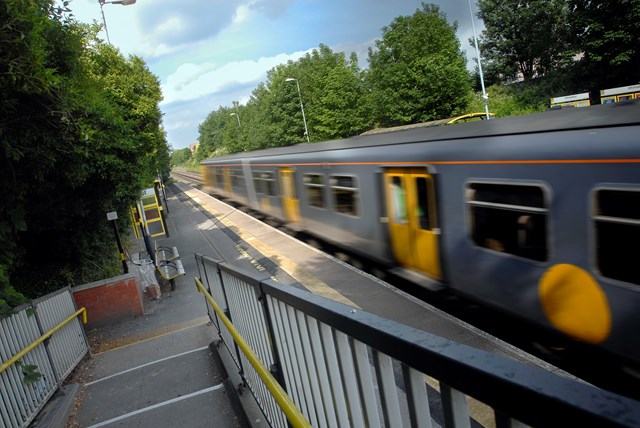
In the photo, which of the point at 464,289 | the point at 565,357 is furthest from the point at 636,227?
the point at 464,289

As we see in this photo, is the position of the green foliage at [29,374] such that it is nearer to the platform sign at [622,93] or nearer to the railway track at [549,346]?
the railway track at [549,346]

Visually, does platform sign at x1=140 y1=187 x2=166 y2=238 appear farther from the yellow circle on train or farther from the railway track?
the yellow circle on train

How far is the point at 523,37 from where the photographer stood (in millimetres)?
41125

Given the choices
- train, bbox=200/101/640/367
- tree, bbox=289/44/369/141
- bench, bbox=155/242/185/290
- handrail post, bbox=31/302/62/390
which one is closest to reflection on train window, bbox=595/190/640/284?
train, bbox=200/101/640/367

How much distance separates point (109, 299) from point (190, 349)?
3790 millimetres

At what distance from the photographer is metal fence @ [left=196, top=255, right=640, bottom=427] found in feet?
2.59

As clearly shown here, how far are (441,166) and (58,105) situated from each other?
19.1 ft

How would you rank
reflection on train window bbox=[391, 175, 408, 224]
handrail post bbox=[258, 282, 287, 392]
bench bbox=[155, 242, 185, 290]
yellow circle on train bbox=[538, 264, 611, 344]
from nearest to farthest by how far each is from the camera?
handrail post bbox=[258, 282, 287, 392] < yellow circle on train bbox=[538, 264, 611, 344] < reflection on train window bbox=[391, 175, 408, 224] < bench bbox=[155, 242, 185, 290]

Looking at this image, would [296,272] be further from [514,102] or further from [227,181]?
[514,102]

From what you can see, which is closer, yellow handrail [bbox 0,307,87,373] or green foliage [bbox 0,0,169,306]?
yellow handrail [bbox 0,307,87,373]

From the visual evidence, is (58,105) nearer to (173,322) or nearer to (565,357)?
(173,322)

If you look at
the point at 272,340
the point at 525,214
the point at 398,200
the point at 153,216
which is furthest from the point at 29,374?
the point at 153,216

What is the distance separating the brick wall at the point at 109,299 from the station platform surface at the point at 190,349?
0.69 ft

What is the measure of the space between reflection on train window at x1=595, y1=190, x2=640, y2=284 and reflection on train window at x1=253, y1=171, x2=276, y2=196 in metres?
11.7
